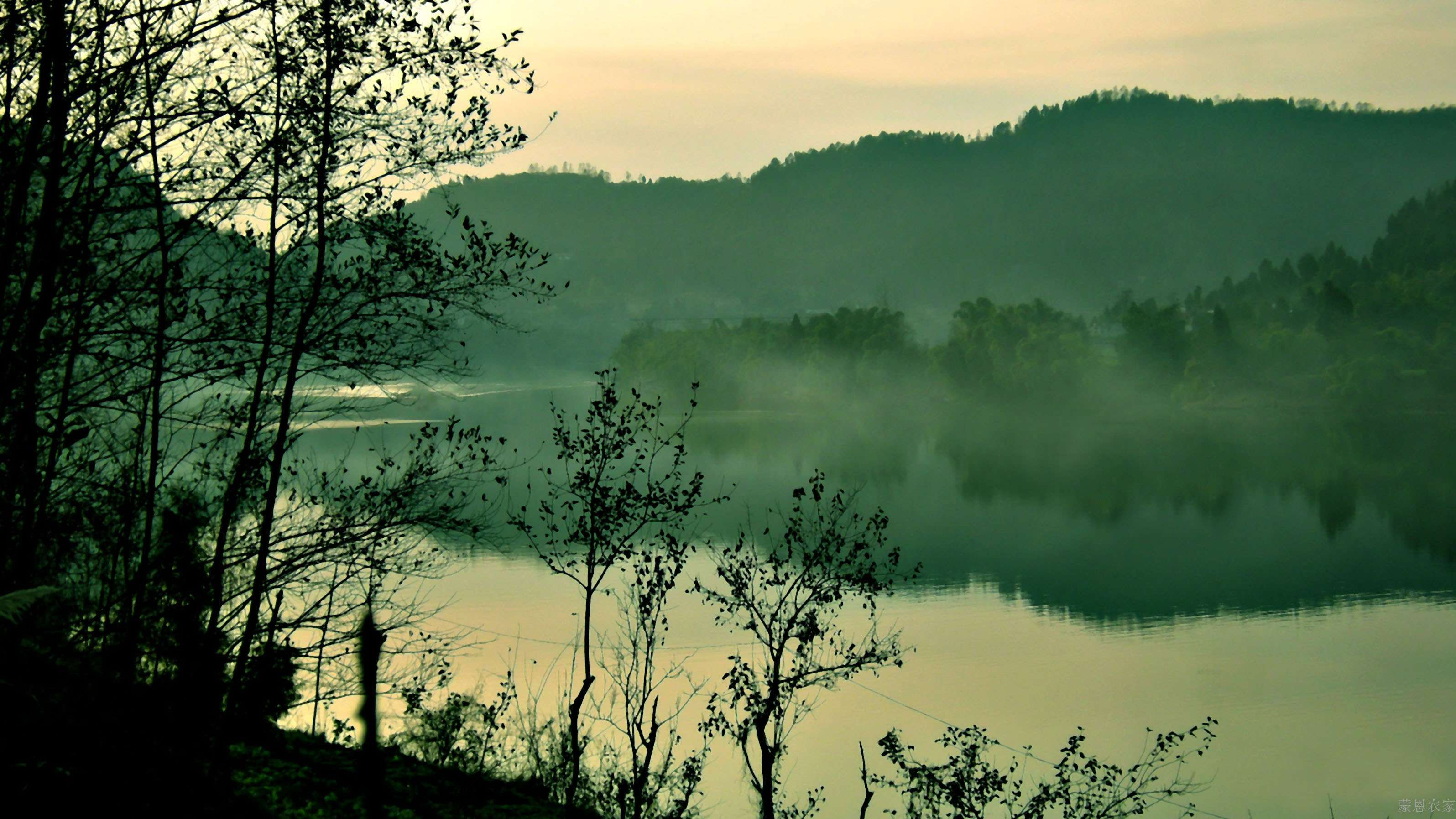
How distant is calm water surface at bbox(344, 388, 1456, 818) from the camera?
20938 millimetres

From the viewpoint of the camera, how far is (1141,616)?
31297 mm

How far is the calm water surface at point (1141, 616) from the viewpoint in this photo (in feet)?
68.7

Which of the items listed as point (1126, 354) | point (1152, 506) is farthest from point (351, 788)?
point (1126, 354)

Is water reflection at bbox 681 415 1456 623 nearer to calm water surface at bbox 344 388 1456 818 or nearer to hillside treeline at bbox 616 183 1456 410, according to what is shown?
calm water surface at bbox 344 388 1456 818

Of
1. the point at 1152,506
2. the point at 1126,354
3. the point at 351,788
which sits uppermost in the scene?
the point at 1126,354

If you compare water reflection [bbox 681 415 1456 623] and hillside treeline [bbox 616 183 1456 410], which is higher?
hillside treeline [bbox 616 183 1456 410]

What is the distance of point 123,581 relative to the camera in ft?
29.7

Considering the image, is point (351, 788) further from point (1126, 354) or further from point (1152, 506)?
point (1126, 354)

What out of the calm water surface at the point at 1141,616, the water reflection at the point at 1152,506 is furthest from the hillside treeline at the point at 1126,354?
the calm water surface at the point at 1141,616

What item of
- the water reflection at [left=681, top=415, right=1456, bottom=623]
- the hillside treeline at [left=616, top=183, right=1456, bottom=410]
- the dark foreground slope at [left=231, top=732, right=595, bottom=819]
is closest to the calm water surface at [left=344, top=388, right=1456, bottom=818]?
the water reflection at [left=681, top=415, right=1456, bottom=623]

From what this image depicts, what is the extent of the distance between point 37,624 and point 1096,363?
9207cm

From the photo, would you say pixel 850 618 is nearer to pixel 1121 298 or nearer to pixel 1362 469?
pixel 1362 469

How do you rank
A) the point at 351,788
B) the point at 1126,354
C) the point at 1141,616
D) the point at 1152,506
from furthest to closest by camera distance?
the point at 1126,354 < the point at 1152,506 < the point at 1141,616 < the point at 351,788

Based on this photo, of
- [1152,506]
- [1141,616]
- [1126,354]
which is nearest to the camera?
[1141,616]
